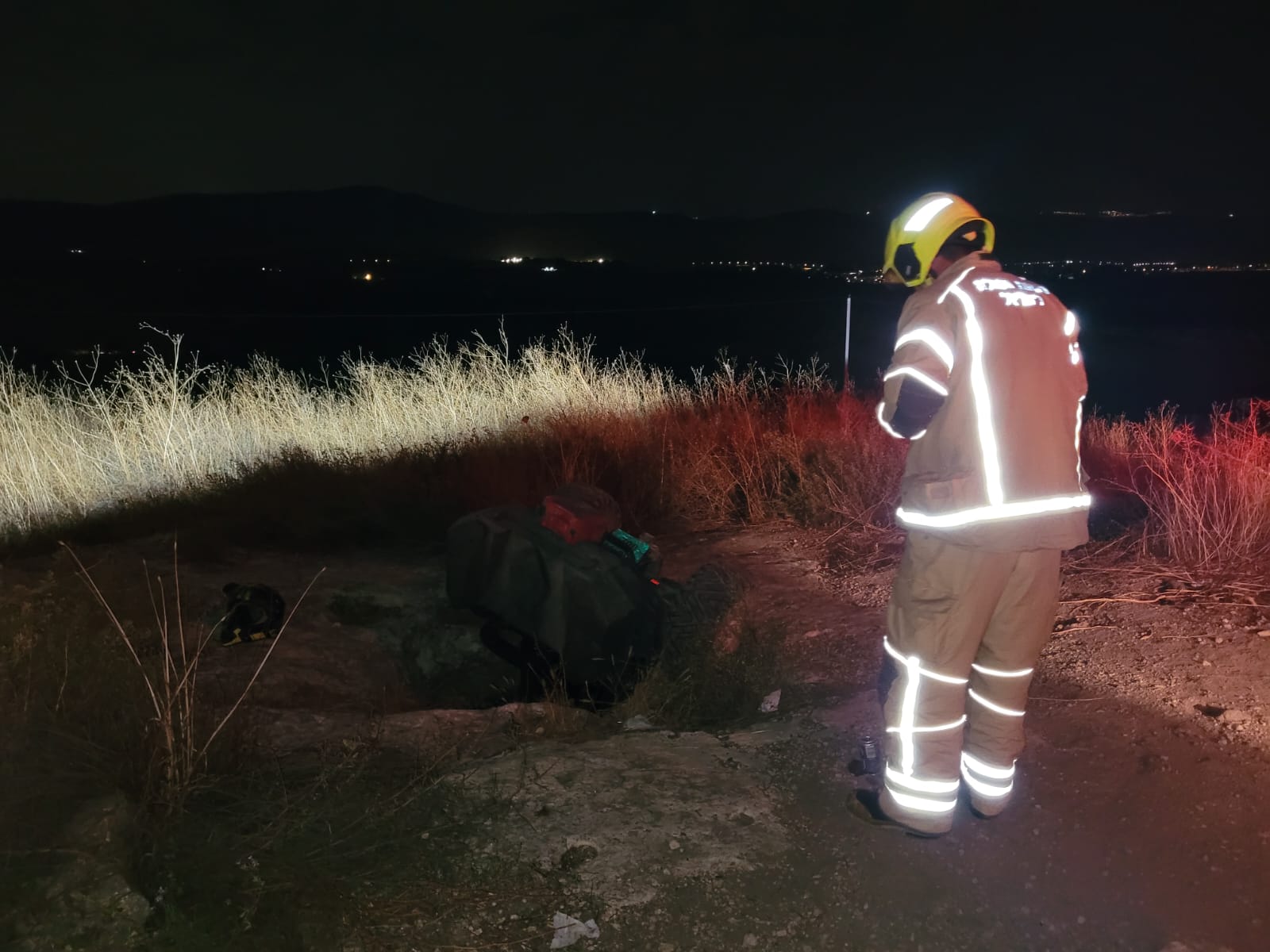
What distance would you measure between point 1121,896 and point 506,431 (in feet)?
23.9

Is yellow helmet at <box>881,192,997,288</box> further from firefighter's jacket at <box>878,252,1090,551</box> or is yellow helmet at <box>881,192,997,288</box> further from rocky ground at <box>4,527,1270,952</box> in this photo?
rocky ground at <box>4,527,1270,952</box>

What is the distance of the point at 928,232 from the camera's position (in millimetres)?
2797

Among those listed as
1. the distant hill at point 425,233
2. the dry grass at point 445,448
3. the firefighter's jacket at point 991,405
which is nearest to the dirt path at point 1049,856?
the firefighter's jacket at point 991,405

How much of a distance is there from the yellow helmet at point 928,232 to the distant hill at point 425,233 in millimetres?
83497

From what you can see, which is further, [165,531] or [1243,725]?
[165,531]

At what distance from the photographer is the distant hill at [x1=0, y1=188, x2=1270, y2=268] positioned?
92.8 m

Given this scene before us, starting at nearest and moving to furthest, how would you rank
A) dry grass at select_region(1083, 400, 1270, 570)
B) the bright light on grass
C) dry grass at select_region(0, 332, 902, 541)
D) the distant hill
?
dry grass at select_region(1083, 400, 1270, 570) < dry grass at select_region(0, 332, 902, 541) < the bright light on grass < the distant hill

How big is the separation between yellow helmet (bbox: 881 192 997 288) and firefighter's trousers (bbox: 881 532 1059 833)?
827 mm

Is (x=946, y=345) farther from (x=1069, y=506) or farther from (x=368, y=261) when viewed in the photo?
(x=368, y=261)

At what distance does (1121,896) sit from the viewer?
2.65 meters

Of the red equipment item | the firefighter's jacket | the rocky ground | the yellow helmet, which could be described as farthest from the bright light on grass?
the firefighter's jacket

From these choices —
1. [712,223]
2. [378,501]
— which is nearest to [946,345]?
[378,501]

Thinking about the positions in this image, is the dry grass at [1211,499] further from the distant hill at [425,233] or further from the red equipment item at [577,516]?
the distant hill at [425,233]

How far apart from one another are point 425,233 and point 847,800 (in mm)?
140316
